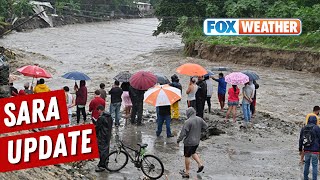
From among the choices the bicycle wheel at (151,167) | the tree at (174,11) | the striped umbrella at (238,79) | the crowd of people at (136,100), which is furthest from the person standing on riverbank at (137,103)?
the tree at (174,11)

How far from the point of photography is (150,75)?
→ 1373 centimetres

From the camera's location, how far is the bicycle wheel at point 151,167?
9.77 metres

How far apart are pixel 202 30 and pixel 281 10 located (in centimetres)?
633

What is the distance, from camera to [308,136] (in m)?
9.45

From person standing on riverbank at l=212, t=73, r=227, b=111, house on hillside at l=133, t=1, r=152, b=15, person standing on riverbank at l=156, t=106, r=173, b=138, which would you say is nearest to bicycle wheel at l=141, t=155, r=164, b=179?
person standing on riverbank at l=156, t=106, r=173, b=138

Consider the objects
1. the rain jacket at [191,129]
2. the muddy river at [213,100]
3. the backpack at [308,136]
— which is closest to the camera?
the backpack at [308,136]

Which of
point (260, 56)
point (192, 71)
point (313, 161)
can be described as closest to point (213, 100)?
point (192, 71)

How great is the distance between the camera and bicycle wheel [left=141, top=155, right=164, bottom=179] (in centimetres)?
977

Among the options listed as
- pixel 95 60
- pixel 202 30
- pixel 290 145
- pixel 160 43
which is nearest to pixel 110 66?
pixel 95 60

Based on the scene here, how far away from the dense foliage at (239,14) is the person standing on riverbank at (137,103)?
17885mm

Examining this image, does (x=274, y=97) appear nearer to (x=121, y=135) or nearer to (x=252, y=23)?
(x=121, y=135)

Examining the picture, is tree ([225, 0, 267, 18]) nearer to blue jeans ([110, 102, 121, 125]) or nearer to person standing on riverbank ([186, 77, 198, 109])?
person standing on riverbank ([186, 77, 198, 109])

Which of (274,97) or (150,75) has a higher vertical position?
(150,75)

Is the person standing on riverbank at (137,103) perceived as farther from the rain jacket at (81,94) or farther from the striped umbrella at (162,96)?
the striped umbrella at (162,96)
